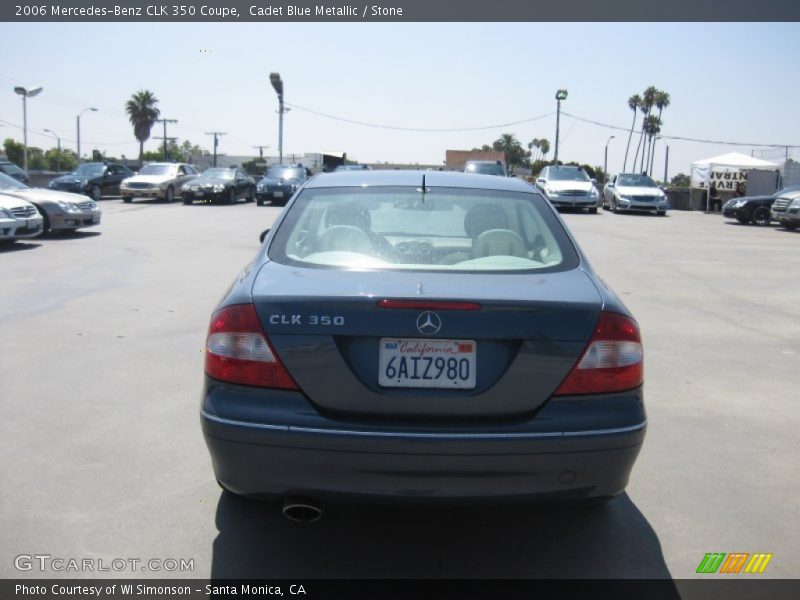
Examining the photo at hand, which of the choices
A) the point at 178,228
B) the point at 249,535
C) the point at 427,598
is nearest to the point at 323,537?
the point at 249,535

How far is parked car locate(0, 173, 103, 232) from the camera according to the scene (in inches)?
616

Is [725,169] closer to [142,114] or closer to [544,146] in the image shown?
[142,114]

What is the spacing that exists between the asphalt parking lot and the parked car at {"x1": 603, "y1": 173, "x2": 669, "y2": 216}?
20671 millimetres

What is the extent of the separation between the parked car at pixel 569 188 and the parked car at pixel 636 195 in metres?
1.28

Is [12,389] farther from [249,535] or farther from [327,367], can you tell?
[327,367]

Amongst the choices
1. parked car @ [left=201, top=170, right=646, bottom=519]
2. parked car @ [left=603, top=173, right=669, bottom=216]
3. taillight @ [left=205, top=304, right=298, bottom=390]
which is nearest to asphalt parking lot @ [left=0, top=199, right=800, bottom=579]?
parked car @ [left=201, top=170, right=646, bottom=519]

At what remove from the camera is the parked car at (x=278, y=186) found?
31375 millimetres

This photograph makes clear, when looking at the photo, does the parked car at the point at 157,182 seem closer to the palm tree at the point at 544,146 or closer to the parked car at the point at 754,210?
the parked car at the point at 754,210

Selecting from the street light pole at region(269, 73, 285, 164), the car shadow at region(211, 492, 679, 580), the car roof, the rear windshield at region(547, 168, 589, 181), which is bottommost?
the car shadow at region(211, 492, 679, 580)

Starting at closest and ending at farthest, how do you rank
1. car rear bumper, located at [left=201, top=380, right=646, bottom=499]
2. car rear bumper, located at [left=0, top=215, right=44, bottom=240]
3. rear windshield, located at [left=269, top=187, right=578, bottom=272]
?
car rear bumper, located at [left=201, top=380, right=646, bottom=499]
rear windshield, located at [left=269, top=187, right=578, bottom=272]
car rear bumper, located at [left=0, top=215, right=44, bottom=240]

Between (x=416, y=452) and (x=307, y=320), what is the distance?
0.63 m

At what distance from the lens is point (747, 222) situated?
26.0 m

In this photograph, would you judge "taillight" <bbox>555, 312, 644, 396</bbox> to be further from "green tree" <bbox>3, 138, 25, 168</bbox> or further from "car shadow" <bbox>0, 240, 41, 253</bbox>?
"green tree" <bbox>3, 138, 25, 168</bbox>

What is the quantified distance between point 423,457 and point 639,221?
24.5 metres
